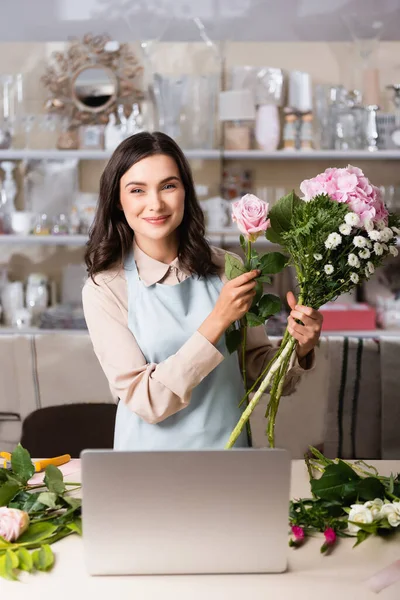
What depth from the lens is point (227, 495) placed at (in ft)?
3.63

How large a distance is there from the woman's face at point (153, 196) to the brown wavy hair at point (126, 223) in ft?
0.09

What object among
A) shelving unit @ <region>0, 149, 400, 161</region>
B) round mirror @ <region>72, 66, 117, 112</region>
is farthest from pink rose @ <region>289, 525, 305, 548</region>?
round mirror @ <region>72, 66, 117, 112</region>

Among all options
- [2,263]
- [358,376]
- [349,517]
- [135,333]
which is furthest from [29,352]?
[349,517]

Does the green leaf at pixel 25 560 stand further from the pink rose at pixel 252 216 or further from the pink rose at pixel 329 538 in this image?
the pink rose at pixel 252 216

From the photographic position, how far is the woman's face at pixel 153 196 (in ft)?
5.13

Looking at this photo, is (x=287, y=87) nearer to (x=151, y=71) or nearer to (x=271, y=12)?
(x=271, y=12)

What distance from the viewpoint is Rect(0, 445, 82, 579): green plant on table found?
122 cm

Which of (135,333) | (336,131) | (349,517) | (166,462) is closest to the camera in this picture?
(166,462)

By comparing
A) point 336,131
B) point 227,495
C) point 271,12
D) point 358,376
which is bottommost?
point 358,376

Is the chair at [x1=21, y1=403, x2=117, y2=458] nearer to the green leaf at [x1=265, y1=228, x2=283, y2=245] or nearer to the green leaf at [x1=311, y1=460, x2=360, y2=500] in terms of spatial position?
the green leaf at [x1=311, y1=460, x2=360, y2=500]

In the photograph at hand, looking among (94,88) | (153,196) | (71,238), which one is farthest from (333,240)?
(94,88)

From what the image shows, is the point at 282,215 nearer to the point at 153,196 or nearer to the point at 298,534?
the point at 153,196

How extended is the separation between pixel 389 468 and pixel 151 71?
270 cm

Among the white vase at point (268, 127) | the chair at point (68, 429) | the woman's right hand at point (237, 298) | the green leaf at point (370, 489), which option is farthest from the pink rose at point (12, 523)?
the white vase at point (268, 127)
